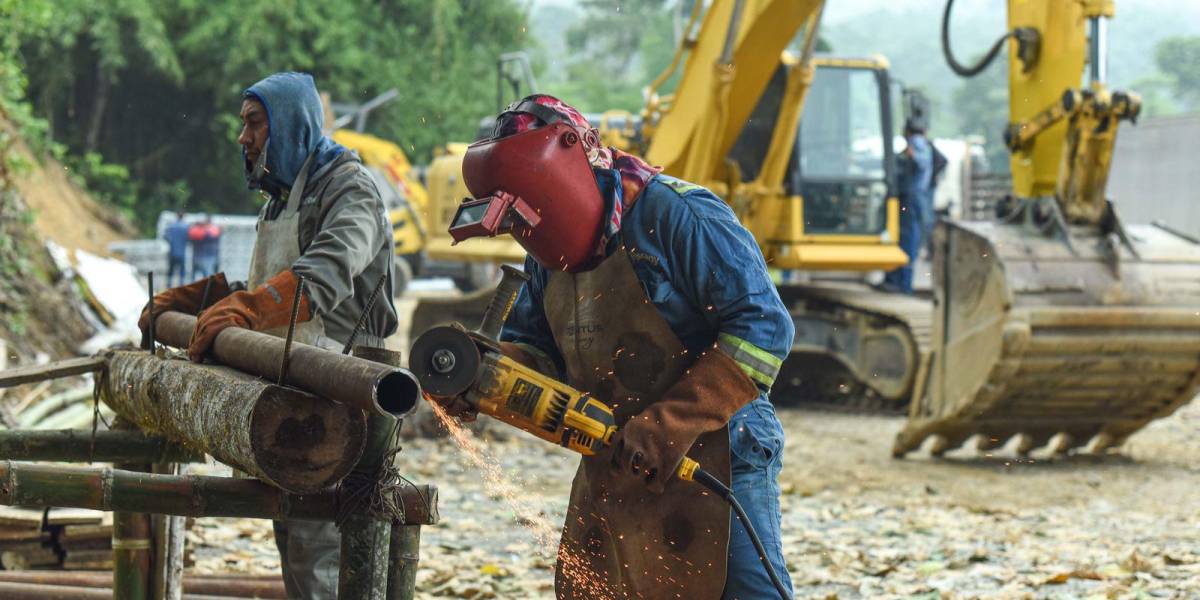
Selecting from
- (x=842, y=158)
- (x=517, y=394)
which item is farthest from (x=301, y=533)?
(x=842, y=158)

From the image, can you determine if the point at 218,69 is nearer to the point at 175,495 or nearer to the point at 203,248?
the point at 203,248

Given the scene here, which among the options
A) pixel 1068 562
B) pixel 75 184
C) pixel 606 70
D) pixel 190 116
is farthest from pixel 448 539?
pixel 606 70

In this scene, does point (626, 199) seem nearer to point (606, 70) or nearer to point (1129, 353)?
point (1129, 353)

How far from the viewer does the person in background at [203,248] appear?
20.3 m

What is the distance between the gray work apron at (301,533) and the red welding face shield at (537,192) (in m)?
1.28

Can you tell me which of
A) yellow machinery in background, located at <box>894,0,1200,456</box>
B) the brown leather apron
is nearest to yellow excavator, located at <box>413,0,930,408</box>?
yellow machinery in background, located at <box>894,0,1200,456</box>

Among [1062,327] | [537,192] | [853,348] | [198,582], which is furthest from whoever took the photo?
[853,348]

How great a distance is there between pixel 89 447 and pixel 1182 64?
308ft

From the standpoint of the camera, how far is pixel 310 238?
4629mm

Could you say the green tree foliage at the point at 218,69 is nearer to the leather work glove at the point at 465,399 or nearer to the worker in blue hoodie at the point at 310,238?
the worker in blue hoodie at the point at 310,238

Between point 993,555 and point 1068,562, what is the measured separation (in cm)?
35

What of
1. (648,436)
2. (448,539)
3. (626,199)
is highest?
(626,199)

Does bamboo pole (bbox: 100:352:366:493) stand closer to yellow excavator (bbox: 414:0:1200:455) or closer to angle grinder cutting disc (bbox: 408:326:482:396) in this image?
angle grinder cutting disc (bbox: 408:326:482:396)

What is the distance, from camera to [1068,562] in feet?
22.7
